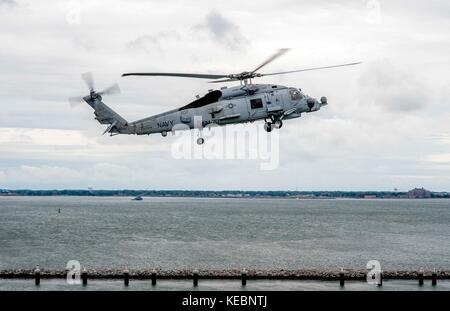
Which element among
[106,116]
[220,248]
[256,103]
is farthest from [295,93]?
[220,248]

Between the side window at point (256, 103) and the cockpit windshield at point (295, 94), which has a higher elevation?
the cockpit windshield at point (295, 94)

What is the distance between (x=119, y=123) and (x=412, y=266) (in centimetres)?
6146

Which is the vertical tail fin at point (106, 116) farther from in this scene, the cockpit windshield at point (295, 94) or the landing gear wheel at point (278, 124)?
the cockpit windshield at point (295, 94)

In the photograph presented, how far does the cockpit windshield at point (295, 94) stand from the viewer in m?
35.7

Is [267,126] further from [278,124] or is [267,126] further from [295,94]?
[295,94]

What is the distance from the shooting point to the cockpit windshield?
35.7m

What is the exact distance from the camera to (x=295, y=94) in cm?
3581

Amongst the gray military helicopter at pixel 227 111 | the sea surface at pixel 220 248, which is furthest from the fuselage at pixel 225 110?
the sea surface at pixel 220 248

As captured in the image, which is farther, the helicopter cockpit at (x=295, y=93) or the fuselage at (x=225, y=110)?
the helicopter cockpit at (x=295, y=93)

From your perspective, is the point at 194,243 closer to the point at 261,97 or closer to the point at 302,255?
the point at 302,255

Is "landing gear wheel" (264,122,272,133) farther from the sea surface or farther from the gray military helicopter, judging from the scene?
the sea surface

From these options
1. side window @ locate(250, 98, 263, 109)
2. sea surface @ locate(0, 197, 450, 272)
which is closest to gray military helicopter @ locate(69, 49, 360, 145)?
side window @ locate(250, 98, 263, 109)
